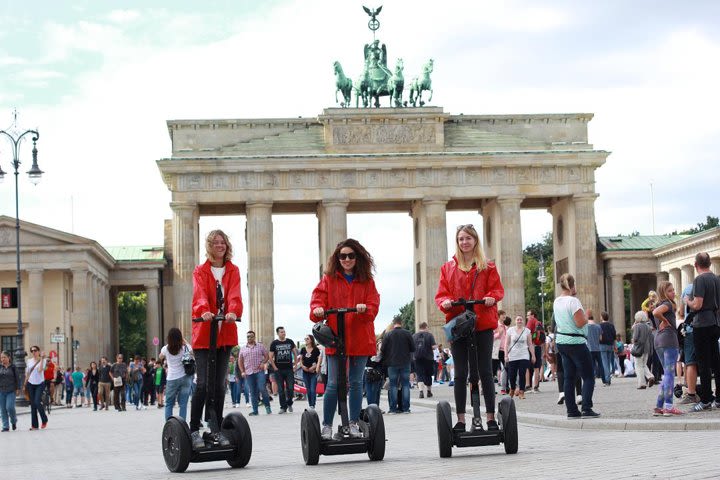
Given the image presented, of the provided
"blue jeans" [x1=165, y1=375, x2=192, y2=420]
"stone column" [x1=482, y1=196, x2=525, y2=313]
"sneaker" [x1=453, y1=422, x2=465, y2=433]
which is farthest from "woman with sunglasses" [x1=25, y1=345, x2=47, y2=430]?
"stone column" [x1=482, y1=196, x2=525, y2=313]

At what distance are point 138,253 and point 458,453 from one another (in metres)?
80.9

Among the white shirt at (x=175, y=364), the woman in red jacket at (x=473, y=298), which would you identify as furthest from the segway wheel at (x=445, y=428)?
the white shirt at (x=175, y=364)

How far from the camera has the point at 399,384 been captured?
1198 inches

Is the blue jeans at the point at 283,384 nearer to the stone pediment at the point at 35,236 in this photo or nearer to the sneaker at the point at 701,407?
the sneaker at the point at 701,407

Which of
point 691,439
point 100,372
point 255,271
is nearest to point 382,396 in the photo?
point 100,372

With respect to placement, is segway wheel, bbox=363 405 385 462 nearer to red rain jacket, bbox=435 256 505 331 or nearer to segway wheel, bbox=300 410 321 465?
segway wheel, bbox=300 410 321 465

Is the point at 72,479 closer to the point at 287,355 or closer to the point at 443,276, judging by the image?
the point at 443,276

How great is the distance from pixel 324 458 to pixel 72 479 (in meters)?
2.79

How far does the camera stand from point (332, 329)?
47.1ft

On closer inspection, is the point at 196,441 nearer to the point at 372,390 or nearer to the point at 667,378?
the point at 667,378

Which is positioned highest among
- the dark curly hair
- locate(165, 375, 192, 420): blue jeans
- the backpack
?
the dark curly hair

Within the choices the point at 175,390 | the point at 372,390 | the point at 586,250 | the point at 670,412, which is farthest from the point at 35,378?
the point at 586,250

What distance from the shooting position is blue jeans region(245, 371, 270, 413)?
3338 cm

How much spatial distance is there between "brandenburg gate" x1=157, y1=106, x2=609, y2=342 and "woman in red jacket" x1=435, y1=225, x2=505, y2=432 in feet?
214
